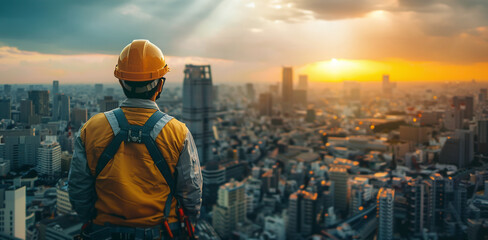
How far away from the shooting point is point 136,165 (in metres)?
0.61

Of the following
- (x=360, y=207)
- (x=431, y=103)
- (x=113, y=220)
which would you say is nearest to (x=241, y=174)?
(x=360, y=207)

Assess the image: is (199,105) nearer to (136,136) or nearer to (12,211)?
(12,211)

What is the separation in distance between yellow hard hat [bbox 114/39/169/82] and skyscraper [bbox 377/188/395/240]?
12.0 feet

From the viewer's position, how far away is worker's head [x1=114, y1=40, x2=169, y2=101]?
624 mm

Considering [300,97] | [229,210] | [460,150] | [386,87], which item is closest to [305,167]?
[229,210]

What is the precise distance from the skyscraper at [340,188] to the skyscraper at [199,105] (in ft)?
9.73

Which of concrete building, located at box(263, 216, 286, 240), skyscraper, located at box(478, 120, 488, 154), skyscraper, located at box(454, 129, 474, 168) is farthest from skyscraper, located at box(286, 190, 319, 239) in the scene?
skyscraper, located at box(478, 120, 488, 154)

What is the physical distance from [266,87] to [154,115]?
22.0 meters

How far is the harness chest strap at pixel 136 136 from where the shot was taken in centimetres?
59

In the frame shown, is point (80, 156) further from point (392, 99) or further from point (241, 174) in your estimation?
point (392, 99)

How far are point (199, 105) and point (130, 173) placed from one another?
7.98 meters

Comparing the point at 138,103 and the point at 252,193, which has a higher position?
the point at 138,103

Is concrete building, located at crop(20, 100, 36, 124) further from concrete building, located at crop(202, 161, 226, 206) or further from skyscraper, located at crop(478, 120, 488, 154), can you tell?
concrete building, located at crop(202, 161, 226, 206)

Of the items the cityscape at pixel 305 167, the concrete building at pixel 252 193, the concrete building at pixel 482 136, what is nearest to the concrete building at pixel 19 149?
the cityscape at pixel 305 167
